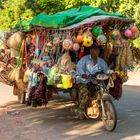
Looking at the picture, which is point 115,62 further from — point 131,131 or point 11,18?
point 11,18

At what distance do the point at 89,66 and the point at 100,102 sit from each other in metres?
0.77

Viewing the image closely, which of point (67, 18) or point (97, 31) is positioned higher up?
point (67, 18)

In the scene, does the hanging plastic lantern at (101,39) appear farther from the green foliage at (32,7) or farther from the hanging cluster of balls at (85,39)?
the green foliage at (32,7)

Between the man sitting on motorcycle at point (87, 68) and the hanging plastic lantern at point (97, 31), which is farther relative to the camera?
the man sitting on motorcycle at point (87, 68)

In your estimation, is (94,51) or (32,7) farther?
(32,7)

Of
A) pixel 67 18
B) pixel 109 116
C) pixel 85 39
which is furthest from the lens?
pixel 67 18

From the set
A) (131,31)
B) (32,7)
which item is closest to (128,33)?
(131,31)

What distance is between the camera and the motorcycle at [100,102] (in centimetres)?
823

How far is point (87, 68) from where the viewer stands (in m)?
8.78

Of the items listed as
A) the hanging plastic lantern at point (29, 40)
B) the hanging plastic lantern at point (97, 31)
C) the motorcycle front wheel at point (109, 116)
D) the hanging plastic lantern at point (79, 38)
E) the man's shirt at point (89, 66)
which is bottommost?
the motorcycle front wheel at point (109, 116)

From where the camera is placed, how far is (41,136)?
7988 mm

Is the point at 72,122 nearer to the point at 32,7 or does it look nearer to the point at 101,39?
the point at 101,39

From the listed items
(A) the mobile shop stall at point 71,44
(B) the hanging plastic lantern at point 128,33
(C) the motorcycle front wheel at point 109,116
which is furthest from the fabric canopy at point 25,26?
(C) the motorcycle front wheel at point 109,116

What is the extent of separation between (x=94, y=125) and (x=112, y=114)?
2.57 ft
